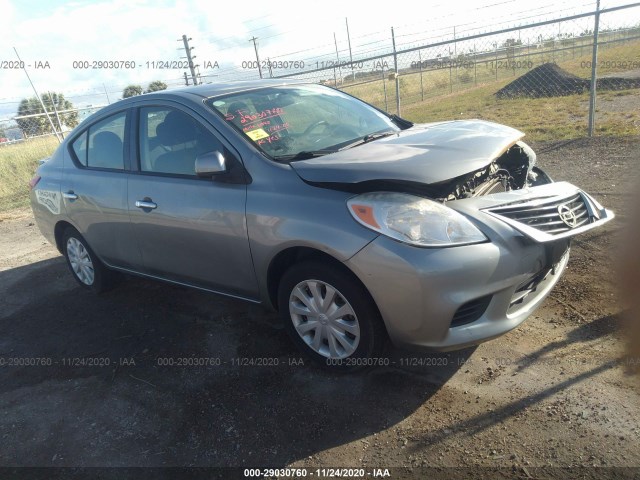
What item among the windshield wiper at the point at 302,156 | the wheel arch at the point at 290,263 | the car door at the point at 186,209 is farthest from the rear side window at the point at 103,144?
the wheel arch at the point at 290,263

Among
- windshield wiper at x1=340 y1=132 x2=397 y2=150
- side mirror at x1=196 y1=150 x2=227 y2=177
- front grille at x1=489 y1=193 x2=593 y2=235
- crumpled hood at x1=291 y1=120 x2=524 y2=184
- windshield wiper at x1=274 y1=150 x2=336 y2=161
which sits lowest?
front grille at x1=489 y1=193 x2=593 y2=235

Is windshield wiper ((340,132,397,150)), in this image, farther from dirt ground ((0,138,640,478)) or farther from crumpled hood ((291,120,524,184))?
dirt ground ((0,138,640,478))

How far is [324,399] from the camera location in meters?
2.85

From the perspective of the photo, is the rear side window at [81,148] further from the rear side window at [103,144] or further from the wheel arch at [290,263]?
the wheel arch at [290,263]

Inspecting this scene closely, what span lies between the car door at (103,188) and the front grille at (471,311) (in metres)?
2.61

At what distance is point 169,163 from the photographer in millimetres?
3619

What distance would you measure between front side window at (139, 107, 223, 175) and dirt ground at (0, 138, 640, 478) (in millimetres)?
1278

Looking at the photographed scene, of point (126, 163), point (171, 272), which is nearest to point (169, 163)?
point (126, 163)

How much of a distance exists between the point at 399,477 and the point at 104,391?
6.76 feet

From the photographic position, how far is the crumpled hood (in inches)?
107

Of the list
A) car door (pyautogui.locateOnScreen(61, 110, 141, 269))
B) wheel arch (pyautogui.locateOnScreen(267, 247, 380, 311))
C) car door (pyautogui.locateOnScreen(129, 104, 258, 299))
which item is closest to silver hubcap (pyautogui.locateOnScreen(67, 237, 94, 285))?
car door (pyautogui.locateOnScreen(61, 110, 141, 269))

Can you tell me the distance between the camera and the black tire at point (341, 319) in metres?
2.74

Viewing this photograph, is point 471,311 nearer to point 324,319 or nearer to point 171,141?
point 324,319

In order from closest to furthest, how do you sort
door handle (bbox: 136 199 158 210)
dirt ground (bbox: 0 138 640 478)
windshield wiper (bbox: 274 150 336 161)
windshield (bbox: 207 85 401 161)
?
dirt ground (bbox: 0 138 640 478) < windshield wiper (bbox: 274 150 336 161) < windshield (bbox: 207 85 401 161) < door handle (bbox: 136 199 158 210)
